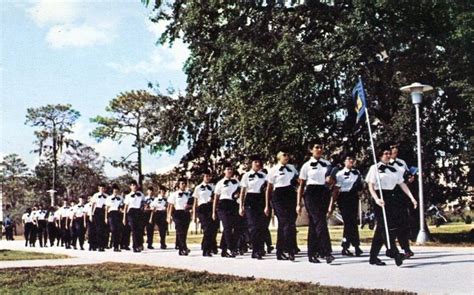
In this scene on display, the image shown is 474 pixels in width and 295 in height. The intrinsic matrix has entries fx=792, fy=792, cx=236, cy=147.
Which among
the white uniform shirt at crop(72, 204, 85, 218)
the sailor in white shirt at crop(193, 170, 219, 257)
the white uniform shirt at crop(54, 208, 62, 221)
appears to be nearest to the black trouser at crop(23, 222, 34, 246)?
the white uniform shirt at crop(54, 208, 62, 221)

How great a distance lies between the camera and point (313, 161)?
513 inches

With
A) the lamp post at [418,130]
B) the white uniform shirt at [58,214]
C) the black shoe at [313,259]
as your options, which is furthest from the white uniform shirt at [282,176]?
the white uniform shirt at [58,214]

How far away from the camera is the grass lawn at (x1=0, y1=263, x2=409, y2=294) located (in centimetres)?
929

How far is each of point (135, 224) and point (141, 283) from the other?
395 inches

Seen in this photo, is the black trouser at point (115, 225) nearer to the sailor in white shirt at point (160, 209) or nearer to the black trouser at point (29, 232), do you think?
the sailor in white shirt at point (160, 209)

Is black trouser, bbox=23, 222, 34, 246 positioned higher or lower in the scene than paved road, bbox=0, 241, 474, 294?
higher

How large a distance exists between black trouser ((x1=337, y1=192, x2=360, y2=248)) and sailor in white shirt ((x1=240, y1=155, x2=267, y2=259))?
4.85ft

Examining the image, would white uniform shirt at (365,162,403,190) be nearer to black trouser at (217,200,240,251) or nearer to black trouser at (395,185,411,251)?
black trouser at (395,185,411,251)

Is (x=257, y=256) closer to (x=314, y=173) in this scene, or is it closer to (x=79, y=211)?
(x=314, y=173)

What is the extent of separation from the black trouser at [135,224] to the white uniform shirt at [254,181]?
6.14m

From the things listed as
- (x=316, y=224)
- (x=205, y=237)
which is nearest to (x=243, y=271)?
(x=316, y=224)

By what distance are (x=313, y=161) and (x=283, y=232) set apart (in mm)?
1657

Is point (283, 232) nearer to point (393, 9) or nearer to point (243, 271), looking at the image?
point (243, 271)

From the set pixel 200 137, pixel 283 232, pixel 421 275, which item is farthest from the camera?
pixel 200 137
